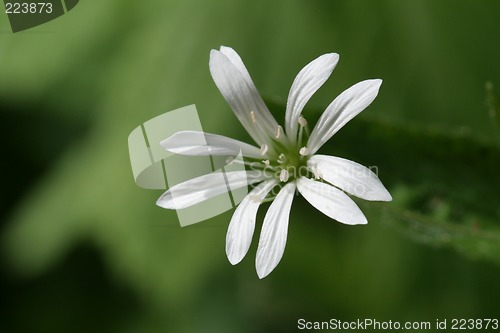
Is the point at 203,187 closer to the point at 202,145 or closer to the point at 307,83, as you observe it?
the point at 202,145

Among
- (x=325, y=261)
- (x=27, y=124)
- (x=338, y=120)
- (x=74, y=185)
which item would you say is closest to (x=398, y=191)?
(x=338, y=120)

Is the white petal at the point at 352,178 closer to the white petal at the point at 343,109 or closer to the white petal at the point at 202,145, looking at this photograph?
the white petal at the point at 343,109

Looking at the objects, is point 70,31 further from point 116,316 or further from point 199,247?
point 116,316

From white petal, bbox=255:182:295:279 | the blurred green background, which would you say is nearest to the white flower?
white petal, bbox=255:182:295:279

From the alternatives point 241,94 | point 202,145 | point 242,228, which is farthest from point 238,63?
point 242,228

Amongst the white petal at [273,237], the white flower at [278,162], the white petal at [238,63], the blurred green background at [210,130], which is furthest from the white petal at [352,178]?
the blurred green background at [210,130]

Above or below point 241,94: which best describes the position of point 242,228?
below
